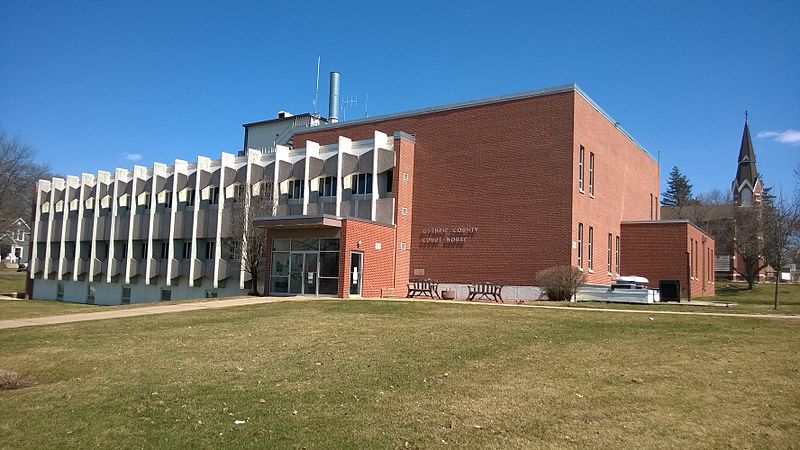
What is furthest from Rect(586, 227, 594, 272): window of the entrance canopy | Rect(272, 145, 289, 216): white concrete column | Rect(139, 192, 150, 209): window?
Rect(139, 192, 150, 209): window

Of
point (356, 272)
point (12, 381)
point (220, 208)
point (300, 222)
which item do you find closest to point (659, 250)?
point (356, 272)

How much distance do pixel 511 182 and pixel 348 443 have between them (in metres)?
26.9

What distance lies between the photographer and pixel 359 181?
119 ft

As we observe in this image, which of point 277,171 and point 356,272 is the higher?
point 277,171

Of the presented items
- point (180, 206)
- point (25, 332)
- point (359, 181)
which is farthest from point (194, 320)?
point (180, 206)

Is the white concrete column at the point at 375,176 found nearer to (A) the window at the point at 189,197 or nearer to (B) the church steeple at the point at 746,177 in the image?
(A) the window at the point at 189,197

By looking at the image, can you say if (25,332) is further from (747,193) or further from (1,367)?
(747,193)

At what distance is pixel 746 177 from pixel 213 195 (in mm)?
82306

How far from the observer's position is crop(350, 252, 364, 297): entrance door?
3070 cm

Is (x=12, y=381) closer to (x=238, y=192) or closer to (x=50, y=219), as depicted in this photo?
(x=238, y=192)

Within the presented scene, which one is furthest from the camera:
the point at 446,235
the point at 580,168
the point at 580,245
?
the point at 446,235

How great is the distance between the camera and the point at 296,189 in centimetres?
3906

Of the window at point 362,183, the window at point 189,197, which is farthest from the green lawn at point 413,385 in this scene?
the window at point 189,197

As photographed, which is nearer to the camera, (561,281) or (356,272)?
(561,281)
